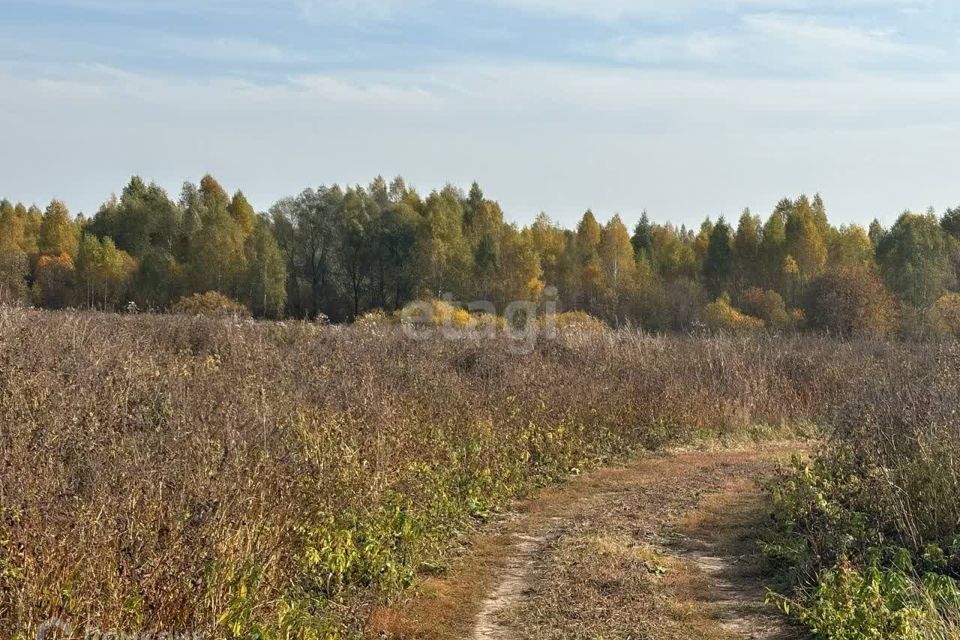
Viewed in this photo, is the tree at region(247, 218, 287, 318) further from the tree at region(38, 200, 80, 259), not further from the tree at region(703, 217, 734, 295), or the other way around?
the tree at region(703, 217, 734, 295)

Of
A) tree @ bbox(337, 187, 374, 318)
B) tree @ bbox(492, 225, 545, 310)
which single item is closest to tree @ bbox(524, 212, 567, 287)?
tree @ bbox(492, 225, 545, 310)

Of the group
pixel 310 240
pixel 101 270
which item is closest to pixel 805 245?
pixel 310 240

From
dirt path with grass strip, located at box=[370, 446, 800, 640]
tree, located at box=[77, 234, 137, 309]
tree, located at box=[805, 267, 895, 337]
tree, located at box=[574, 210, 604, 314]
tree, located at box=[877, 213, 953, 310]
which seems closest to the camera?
dirt path with grass strip, located at box=[370, 446, 800, 640]

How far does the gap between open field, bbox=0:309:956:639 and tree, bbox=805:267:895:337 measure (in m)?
25.3

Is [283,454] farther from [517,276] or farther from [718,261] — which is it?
[718,261]

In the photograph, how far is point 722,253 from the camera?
59.6 meters

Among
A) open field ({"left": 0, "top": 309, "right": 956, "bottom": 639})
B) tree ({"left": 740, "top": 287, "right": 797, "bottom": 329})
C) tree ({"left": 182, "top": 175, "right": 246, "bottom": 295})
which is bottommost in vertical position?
open field ({"left": 0, "top": 309, "right": 956, "bottom": 639})

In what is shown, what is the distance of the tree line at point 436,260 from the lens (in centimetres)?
4744

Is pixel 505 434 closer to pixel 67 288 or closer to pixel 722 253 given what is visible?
pixel 67 288

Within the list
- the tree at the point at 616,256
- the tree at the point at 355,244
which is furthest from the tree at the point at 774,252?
the tree at the point at 355,244

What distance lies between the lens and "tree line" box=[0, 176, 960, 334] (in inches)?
1868

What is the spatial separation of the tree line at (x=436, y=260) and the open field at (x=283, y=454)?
99.7 ft

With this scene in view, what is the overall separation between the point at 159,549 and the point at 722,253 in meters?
58.1

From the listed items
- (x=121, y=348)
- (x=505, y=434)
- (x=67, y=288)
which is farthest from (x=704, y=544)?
(x=67, y=288)
